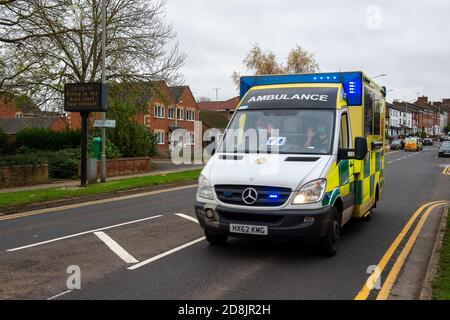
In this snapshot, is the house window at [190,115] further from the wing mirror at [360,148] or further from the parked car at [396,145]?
the wing mirror at [360,148]

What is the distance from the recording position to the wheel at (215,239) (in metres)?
7.66

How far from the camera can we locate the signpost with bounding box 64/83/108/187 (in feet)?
58.7

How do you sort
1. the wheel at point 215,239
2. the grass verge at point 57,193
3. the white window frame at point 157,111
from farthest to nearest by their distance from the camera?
the white window frame at point 157,111 → the grass verge at point 57,193 → the wheel at point 215,239

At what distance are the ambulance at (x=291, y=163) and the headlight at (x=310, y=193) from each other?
0.04 feet

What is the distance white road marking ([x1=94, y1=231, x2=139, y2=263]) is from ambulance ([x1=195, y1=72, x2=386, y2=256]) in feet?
3.85

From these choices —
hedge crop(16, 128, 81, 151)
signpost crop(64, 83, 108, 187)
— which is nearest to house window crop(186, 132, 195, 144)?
hedge crop(16, 128, 81, 151)

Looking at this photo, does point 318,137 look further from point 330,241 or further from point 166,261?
point 166,261

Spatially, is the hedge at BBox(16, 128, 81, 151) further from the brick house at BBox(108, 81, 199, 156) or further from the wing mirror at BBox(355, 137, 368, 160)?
the wing mirror at BBox(355, 137, 368, 160)

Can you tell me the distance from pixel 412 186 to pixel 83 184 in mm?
12699

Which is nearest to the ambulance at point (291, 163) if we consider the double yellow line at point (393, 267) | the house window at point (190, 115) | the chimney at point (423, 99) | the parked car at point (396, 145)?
the double yellow line at point (393, 267)

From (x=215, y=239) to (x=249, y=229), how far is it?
1.25 m

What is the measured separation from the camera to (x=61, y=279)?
6086mm

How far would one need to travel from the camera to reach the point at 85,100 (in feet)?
59.8

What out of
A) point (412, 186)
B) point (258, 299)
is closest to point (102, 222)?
point (258, 299)
